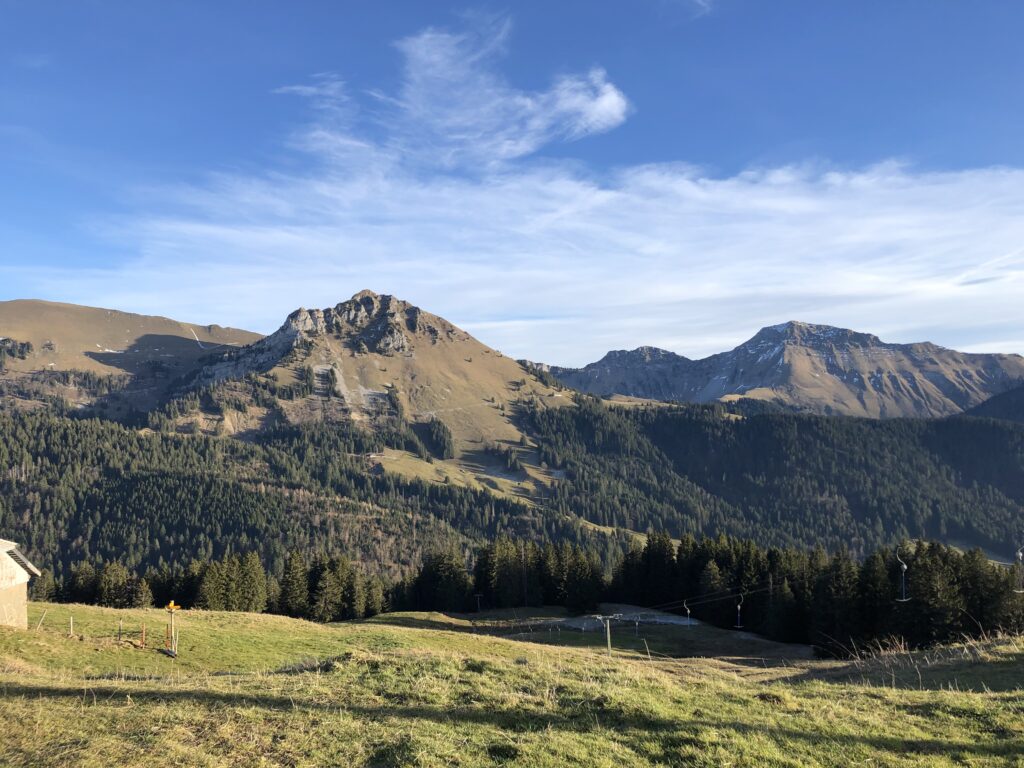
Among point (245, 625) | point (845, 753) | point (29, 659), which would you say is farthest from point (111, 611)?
point (845, 753)

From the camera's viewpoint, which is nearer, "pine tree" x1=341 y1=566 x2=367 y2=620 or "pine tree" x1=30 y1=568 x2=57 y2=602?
"pine tree" x1=30 y1=568 x2=57 y2=602

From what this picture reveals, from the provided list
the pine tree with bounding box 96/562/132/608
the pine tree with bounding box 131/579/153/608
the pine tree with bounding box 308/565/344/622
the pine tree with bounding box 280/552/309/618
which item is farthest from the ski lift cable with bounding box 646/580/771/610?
the pine tree with bounding box 96/562/132/608

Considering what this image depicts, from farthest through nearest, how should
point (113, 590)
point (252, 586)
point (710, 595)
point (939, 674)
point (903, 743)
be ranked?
point (252, 586), point (710, 595), point (113, 590), point (939, 674), point (903, 743)

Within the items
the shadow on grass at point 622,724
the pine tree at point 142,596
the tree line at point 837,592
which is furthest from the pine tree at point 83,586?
the shadow on grass at point 622,724

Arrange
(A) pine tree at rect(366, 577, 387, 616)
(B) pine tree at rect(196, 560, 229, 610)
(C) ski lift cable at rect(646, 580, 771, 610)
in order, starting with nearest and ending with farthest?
(B) pine tree at rect(196, 560, 229, 610)
(C) ski lift cable at rect(646, 580, 771, 610)
(A) pine tree at rect(366, 577, 387, 616)

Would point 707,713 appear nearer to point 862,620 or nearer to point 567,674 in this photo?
point 567,674

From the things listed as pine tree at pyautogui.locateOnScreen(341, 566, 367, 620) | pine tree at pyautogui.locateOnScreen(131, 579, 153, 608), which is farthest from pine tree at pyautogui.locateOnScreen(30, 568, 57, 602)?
pine tree at pyautogui.locateOnScreen(341, 566, 367, 620)

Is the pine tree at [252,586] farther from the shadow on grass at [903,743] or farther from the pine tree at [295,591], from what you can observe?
the shadow on grass at [903,743]

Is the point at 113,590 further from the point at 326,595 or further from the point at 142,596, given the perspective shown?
the point at 326,595

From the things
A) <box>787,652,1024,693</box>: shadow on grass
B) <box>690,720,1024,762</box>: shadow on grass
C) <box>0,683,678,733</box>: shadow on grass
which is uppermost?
<box>690,720,1024,762</box>: shadow on grass

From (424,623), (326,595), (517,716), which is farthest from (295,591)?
(517,716)

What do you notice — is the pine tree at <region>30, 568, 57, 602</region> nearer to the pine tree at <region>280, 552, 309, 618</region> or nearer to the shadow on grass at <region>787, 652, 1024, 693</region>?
the pine tree at <region>280, 552, 309, 618</region>

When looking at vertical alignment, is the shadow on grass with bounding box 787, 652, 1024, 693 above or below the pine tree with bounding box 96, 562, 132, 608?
above

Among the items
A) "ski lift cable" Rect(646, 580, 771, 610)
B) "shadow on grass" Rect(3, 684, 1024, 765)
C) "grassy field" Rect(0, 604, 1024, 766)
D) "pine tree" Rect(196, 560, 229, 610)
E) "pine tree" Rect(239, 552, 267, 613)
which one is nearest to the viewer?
"grassy field" Rect(0, 604, 1024, 766)
